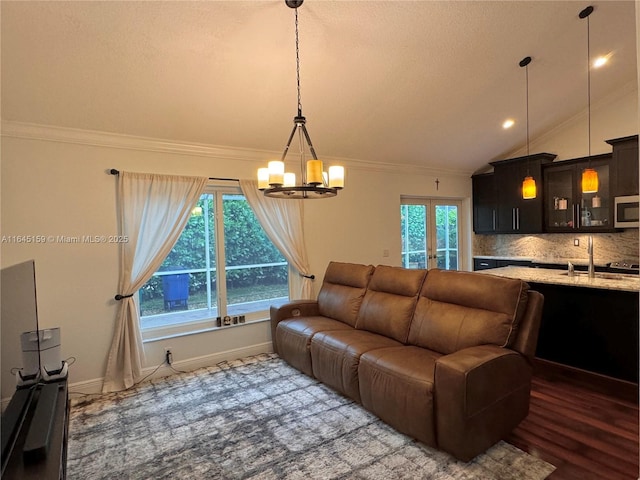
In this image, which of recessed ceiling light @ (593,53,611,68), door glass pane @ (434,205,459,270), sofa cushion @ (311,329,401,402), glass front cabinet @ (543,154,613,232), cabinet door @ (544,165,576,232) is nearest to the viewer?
sofa cushion @ (311,329,401,402)

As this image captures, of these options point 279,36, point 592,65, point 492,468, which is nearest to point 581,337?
point 492,468

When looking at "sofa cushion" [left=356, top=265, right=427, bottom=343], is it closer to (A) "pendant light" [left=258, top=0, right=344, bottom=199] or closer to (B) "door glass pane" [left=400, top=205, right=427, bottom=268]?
(A) "pendant light" [left=258, top=0, right=344, bottom=199]

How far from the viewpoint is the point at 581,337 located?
3459mm

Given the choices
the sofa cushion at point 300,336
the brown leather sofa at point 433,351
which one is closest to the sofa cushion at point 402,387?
the brown leather sofa at point 433,351

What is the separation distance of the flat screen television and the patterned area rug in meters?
0.80

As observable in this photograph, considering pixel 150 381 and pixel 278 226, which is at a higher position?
pixel 278 226

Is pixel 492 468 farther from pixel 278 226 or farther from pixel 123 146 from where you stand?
pixel 123 146

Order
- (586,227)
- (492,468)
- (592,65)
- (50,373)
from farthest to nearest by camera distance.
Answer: (586,227) < (592,65) < (50,373) < (492,468)

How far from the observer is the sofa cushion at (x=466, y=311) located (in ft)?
8.42

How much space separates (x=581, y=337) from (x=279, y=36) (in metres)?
3.85

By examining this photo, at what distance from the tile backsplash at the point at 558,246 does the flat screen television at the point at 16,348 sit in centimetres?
641

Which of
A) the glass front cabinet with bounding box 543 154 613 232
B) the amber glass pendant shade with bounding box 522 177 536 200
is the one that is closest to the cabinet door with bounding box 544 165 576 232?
the glass front cabinet with bounding box 543 154 613 232

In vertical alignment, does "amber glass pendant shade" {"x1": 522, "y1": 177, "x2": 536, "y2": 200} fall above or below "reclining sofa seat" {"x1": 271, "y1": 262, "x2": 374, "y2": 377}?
above

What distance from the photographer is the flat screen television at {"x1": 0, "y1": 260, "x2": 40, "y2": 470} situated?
5.18ft
